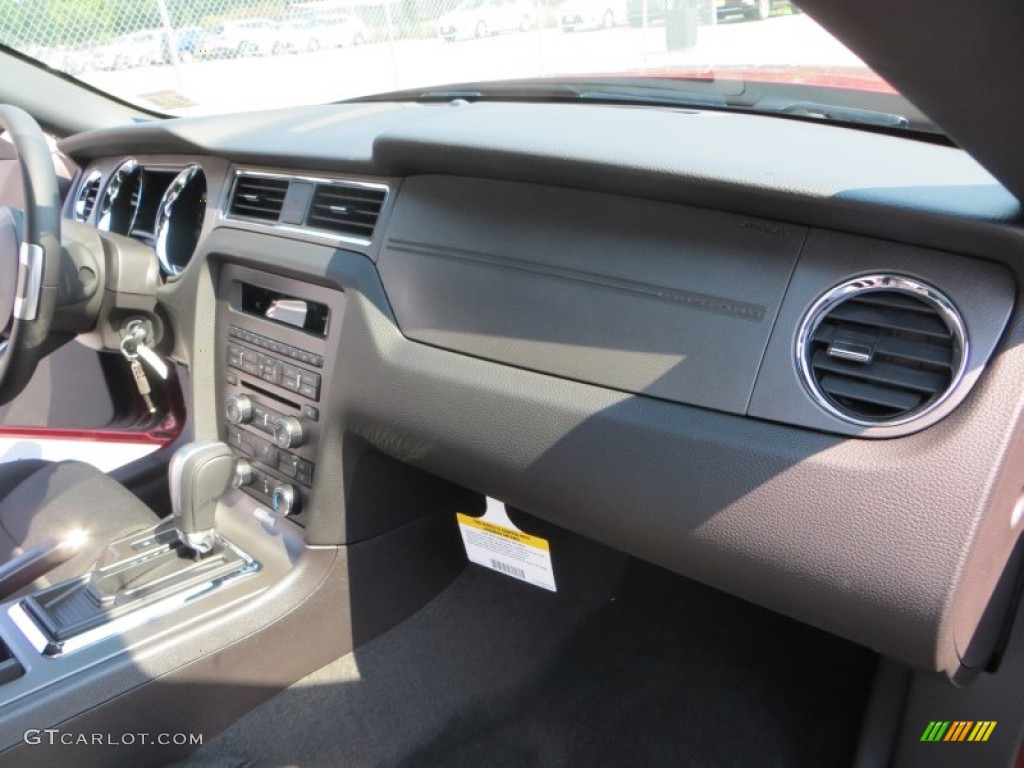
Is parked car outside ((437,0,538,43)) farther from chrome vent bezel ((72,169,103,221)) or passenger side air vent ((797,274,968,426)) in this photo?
passenger side air vent ((797,274,968,426))

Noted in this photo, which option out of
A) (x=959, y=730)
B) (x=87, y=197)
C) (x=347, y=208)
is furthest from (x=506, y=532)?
(x=87, y=197)

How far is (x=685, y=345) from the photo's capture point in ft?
3.47

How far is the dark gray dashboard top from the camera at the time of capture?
0.89 meters

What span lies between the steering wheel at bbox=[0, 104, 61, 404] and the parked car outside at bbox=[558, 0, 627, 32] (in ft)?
3.70

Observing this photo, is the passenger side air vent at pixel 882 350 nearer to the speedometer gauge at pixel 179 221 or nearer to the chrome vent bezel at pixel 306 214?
the chrome vent bezel at pixel 306 214

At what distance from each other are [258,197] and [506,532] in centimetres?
82

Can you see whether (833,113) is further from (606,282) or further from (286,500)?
(286,500)

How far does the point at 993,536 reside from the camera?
92cm

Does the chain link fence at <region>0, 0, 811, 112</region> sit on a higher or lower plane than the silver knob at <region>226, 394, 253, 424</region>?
higher

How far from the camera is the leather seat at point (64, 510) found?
1769mm

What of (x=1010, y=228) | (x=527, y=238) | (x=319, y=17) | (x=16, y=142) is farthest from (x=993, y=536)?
(x=319, y=17)

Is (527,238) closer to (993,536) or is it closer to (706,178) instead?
(706,178)

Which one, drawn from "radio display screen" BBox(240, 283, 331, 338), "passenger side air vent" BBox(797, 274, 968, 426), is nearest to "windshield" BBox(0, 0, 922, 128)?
"passenger side air vent" BBox(797, 274, 968, 426)

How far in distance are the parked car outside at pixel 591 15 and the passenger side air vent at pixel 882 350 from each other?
3.53 feet
